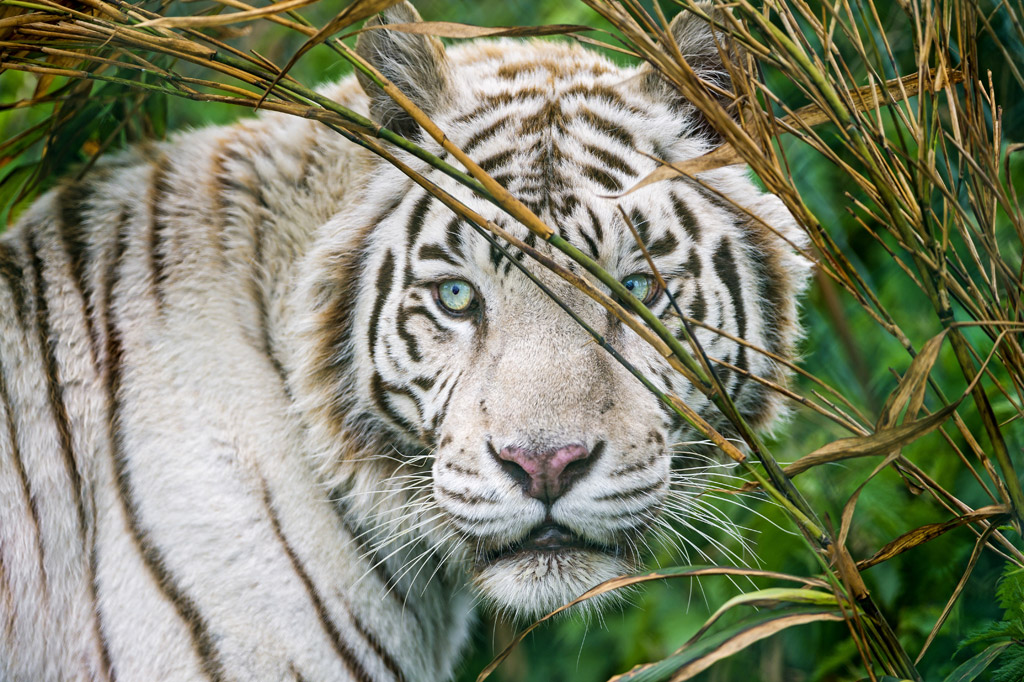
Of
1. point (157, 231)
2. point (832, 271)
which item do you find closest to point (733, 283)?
point (832, 271)

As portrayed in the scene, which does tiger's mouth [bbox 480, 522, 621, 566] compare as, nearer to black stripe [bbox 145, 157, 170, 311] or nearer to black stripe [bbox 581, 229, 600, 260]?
black stripe [bbox 581, 229, 600, 260]

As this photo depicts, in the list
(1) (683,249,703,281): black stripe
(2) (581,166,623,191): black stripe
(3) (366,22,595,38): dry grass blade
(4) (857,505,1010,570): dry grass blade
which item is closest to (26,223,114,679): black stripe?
(3) (366,22,595,38): dry grass blade

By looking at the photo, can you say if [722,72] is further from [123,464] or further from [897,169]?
[123,464]

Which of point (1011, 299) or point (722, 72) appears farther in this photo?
point (722, 72)

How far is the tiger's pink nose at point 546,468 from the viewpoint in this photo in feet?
3.46

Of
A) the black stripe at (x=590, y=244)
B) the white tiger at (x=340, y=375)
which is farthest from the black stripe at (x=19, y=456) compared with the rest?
the black stripe at (x=590, y=244)

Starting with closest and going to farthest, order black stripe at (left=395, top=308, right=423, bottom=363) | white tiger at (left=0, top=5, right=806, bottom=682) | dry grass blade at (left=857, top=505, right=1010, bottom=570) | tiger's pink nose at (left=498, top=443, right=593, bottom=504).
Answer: dry grass blade at (left=857, top=505, right=1010, bottom=570) < tiger's pink nose at (left=498, top=443, right=593, bottom=504) < white tiger at (left=0, top=5, right=806, bottom=682) < black stripe at (left=395, top=308, right=423, bottom=363)

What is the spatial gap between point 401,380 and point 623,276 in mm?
382

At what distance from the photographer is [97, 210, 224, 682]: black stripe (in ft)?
3.89

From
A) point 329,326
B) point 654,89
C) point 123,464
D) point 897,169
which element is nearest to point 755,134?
point 897,169

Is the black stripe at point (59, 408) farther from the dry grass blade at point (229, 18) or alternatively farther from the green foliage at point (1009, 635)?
the green foliage at point (1009, 635)

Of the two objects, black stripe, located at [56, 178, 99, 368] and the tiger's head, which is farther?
black stripe, located at [56, 178, 99, 368]

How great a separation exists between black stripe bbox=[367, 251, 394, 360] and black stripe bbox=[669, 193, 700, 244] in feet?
1.48

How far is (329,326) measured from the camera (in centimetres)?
133
